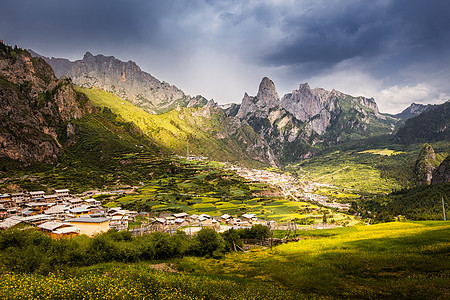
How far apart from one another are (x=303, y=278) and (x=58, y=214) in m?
71.5

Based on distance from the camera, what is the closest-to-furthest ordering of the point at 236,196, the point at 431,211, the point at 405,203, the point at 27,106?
the point at 431,211, the point at 405,203, the point at 236,196, the point at 27,106

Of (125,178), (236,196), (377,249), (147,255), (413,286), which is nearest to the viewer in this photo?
(413,286)

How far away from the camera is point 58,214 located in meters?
69.9

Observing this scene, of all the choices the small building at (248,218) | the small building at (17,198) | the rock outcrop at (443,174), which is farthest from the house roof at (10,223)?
the rock outcrop at (443,174)

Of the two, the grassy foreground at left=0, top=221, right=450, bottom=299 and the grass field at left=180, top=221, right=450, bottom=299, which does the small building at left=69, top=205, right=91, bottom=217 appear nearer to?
the grassy foreground at left=0, top=221, right=450, bottom=299

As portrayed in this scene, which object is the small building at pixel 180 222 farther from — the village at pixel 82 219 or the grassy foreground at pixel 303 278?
the grassy foreground at pixel 303 278

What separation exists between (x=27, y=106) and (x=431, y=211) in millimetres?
224283

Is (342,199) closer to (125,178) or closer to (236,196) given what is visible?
(236,196)

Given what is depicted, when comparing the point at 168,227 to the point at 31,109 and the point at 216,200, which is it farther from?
the point at 31,109

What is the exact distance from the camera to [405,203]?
11319 centimetres

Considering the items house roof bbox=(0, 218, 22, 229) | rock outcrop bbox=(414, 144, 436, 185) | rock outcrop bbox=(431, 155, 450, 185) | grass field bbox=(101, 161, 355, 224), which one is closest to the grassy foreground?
house roof bbox=(0, 218, 22, 229)

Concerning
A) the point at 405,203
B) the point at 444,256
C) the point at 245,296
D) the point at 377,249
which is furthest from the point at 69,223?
the point at 405,203

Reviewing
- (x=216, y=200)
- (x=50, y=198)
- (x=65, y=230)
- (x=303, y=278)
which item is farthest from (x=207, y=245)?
(x=50, y=198)

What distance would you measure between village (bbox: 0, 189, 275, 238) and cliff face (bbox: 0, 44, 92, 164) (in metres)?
59.0
